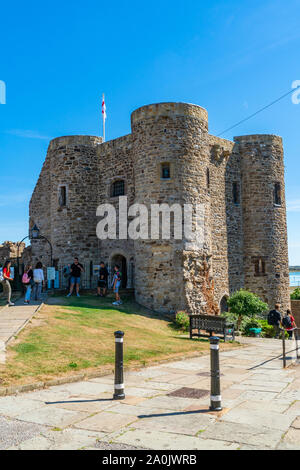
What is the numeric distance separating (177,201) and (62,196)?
25.6ft

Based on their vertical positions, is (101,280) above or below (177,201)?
below

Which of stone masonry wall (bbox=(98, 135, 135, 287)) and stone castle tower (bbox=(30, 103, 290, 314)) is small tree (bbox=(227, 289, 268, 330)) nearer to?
stone castle tower (bbox=(30, 103, 290, 314))

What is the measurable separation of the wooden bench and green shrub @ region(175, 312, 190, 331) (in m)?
1.99

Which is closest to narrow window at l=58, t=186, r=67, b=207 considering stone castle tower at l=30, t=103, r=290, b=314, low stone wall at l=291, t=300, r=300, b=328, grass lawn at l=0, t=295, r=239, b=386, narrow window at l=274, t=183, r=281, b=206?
stone castle tower at l=30, t=103, r=290, b=314

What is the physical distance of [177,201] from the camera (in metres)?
19.0

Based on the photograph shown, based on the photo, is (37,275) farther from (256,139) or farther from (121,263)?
(256,139)

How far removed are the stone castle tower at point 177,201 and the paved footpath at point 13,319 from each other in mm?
6113

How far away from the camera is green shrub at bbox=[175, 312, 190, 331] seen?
16844 mm

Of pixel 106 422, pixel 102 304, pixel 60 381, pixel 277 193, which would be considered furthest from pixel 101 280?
pixel 106 422

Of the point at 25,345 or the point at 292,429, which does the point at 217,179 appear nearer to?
the point at 25,345

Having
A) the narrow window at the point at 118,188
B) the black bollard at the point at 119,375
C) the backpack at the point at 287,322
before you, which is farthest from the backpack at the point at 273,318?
the narrow window at the point at 118,188

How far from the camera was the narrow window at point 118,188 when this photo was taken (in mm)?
22453

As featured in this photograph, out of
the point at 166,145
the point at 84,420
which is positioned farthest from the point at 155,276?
the point at 84,420

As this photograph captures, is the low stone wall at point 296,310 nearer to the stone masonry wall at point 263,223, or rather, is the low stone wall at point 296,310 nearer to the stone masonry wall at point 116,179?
the stone masonry wall at point 263,223
